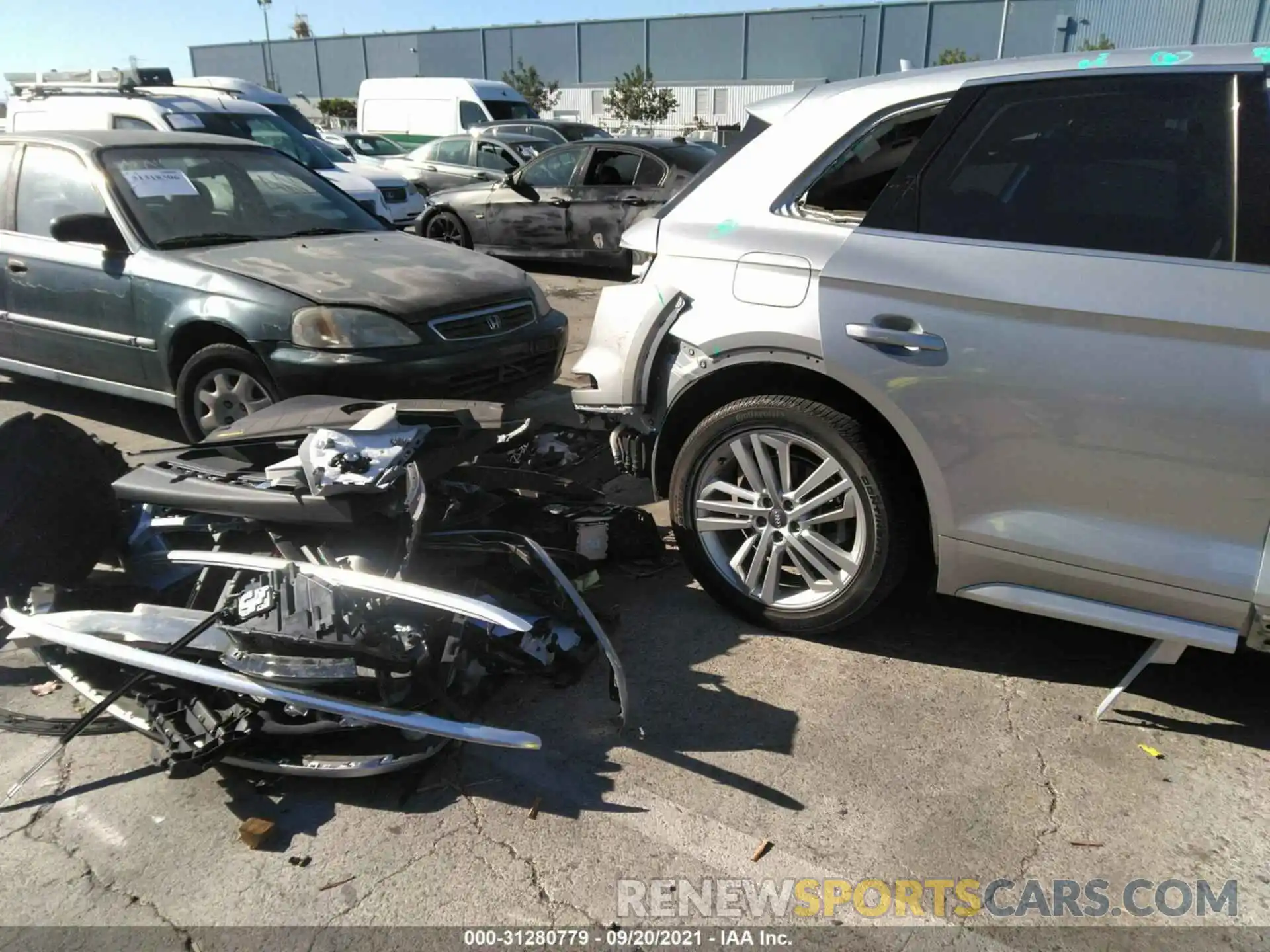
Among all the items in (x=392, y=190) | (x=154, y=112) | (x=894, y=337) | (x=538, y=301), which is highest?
(x=154, y=112)

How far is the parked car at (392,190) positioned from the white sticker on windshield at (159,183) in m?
7.38

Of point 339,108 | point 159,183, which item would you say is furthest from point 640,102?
point 159,183

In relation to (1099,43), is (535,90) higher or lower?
lower

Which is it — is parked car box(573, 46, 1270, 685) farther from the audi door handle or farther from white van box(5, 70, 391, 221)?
white van box(5, 70, 391, 221)

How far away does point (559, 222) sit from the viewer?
10.8 meters

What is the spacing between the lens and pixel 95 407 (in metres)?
6.46

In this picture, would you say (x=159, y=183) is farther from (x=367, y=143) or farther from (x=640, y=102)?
(x=640, y=102)

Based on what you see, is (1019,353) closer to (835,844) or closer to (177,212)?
(835,844)

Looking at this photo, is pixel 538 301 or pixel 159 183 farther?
pixel 538 301

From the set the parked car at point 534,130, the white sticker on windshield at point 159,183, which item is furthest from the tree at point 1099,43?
the white sticker on windshield at point 159,183

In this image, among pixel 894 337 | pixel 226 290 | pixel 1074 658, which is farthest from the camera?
pixel 226 290

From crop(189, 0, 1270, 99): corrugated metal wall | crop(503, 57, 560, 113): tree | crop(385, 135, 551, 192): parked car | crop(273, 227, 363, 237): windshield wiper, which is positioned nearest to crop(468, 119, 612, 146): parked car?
crop(385, 135, 551, 192): parked car

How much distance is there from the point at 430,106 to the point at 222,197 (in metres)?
15.8

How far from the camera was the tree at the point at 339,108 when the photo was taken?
4525cm
